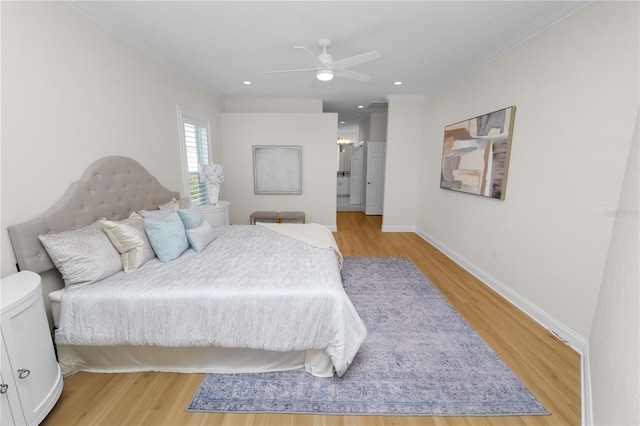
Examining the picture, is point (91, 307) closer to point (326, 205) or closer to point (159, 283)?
point (159, 283)

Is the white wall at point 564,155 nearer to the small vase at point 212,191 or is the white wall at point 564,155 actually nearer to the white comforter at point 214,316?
the white comforter at point 214,316

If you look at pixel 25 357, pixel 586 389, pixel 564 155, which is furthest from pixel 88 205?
pixel 564 155

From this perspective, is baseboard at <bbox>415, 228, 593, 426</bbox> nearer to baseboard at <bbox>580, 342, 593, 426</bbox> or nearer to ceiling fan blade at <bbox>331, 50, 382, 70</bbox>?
baseboard at <bbox>580, 342, 593, 426</bbox>

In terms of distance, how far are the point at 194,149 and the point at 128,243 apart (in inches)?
93.8

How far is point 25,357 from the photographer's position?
4.17 ft

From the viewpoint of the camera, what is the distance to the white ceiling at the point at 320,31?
2045 millimetres

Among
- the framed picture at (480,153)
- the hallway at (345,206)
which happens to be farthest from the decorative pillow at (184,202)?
the hallway at (345,206)

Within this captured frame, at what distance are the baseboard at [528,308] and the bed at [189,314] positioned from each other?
1744 mm

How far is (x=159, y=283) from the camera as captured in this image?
1725 mm

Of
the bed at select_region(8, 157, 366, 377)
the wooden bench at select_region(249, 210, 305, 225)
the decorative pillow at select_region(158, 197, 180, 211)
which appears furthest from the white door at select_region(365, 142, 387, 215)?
the bed at select_region(8, 157, 366, 377)

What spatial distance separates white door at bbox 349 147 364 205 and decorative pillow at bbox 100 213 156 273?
6582mm

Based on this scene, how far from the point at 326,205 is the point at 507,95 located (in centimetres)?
339

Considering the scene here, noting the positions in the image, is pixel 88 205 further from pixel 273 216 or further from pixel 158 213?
pixel 273 216

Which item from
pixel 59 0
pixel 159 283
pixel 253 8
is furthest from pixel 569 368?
pixel 59 0
